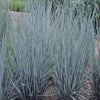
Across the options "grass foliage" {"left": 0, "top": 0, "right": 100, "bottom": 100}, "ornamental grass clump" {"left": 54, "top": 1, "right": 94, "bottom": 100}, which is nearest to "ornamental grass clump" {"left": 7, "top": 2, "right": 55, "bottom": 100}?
"grass foliage" {"left": 0, "top": 0, "right": 100, "bottom": 100}

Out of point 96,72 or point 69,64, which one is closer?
point 69,64

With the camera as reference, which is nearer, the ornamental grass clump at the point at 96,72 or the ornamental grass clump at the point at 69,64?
the ornamental grass clump at the point at 69,64

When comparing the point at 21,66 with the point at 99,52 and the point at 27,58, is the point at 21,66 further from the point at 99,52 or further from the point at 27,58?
the point at 99,52

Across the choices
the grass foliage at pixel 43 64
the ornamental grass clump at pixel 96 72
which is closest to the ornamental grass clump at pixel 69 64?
the grass foliage at pixel 43 64

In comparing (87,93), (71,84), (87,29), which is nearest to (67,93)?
(71,84)

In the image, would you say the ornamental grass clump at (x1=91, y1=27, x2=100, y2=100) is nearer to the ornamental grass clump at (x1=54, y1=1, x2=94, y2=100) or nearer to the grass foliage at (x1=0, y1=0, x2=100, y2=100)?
the grass foliage at (x1=0, y1=0, x2=100, y2=100)

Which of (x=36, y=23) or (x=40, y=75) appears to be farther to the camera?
(x=36, y=23)

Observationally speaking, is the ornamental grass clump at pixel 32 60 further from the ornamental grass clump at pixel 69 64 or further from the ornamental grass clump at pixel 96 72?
the ornamental grass clump at pixel 96 72

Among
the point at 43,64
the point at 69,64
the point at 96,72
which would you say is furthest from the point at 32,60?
the point at 96,72

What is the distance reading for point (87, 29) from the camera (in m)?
2.31

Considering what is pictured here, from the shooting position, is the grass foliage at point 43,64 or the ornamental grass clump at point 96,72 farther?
the ornamental grass clump at point 96,72

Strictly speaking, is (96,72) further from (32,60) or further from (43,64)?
(32,60)

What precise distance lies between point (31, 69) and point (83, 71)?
636mm

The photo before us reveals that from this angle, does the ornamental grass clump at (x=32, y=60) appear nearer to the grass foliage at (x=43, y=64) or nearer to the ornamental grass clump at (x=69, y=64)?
the grass foliage at (x=43, y=64)
